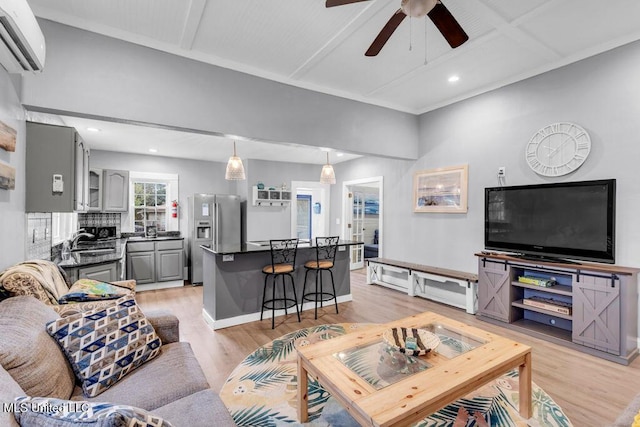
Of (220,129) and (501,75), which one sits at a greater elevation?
(501,75)

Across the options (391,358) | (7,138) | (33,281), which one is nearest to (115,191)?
(7,138)

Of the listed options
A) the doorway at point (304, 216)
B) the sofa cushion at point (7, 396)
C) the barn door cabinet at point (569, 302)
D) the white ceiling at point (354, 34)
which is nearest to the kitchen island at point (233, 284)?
the white ceiling at point (354, 34)

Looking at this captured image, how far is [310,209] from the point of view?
8.61 meters

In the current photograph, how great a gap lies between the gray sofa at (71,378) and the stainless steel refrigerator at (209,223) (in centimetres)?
422

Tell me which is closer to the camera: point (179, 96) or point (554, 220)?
point (179, 96)

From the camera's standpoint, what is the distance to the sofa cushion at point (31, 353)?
120 cm

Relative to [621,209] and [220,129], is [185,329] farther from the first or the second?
[621,209]

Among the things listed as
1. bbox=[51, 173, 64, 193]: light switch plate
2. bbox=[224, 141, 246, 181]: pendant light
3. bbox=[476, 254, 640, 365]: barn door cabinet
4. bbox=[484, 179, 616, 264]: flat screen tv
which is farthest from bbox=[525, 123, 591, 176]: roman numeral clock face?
bbox=[51, 173, 64, 193]: light switch plate

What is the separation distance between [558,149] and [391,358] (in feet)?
9.83

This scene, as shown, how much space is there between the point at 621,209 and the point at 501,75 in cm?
185

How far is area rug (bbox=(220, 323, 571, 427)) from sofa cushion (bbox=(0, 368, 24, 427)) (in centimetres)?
133

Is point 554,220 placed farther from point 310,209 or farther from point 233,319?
point 310,209

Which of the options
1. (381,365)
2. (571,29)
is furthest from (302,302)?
(571,29)

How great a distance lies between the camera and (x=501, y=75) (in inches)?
140
